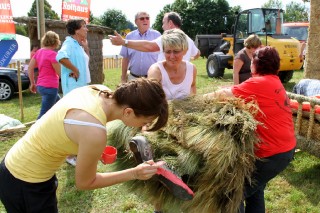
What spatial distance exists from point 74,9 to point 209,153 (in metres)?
7.54

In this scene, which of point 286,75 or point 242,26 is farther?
point 242,26

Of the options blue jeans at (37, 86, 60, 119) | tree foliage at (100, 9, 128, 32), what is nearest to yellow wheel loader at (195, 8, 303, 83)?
blue jeans at (37, 86, 60, 119)

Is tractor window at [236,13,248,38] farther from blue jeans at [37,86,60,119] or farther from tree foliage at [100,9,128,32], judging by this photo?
tree foliage at [100,9,128,32]

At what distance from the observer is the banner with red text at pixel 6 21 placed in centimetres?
608

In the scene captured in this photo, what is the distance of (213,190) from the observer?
6.09 feet

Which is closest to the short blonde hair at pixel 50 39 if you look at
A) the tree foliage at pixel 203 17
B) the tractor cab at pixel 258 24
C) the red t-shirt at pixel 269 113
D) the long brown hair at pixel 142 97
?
the red t-shirt at pixel 269 113

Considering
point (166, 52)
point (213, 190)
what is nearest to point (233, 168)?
point (213, 190)

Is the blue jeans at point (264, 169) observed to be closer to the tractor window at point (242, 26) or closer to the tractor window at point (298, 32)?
the tractor window at point (242, 26)

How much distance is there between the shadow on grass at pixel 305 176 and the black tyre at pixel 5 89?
7330 mm

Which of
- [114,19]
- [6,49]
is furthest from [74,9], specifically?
[114,19]

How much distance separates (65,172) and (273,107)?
2687 millimetres

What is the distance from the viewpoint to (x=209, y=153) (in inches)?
71.6

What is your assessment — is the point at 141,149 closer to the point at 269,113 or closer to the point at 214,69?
the point at 269,113

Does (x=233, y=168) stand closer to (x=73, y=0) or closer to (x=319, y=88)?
(x=319, y=88)
